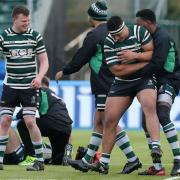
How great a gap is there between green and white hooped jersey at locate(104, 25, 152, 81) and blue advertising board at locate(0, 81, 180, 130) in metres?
9.79

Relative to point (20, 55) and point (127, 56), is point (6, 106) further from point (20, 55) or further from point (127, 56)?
point (127, 56)

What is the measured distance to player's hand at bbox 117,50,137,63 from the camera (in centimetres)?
1153

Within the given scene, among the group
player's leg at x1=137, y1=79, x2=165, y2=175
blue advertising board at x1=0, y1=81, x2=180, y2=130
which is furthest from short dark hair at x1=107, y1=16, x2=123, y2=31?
blue advertising board at x1=0, y1=81, x2=180, y2=130

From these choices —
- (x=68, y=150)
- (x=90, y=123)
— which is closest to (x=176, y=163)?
(x=68, y=150)

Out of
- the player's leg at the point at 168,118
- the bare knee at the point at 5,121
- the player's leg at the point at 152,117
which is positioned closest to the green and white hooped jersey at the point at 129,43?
the player's leg at the point at 152,117

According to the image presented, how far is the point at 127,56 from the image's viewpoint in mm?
11539

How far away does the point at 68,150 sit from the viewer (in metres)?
13.9

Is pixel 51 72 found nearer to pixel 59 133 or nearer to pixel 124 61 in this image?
pixel 59 133

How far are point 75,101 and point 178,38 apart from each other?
15.8 ft

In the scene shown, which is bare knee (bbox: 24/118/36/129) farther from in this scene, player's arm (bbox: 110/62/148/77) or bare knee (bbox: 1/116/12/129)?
player's arm (bbox: 110/62/148/77)

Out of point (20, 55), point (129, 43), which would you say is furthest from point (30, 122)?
point (129, 43)

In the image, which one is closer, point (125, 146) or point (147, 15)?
point (147, 15)

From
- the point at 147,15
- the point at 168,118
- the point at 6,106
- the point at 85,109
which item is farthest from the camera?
the point at 85,109

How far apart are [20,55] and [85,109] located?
9252 millimetres
